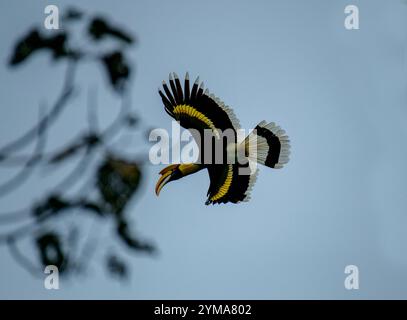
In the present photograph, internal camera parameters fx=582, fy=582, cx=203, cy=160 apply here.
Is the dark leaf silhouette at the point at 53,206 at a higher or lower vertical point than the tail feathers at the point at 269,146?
lower

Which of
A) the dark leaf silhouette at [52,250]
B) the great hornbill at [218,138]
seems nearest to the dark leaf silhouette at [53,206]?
the dark leaf silhouette at [52,250]

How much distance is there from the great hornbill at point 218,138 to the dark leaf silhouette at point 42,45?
1.63 meters

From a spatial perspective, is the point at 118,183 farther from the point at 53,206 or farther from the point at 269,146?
the point at 269,146

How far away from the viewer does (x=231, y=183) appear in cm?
463

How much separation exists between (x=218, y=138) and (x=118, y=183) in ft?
5.92

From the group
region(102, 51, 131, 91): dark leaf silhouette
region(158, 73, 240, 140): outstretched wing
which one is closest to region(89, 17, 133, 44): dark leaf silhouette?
region(102, 51, 131, 91): dark leaf silhouette

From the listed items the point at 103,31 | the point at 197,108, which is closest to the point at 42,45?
the point at 103,31

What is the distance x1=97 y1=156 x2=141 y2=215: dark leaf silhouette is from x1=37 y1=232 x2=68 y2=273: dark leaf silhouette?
0.30m

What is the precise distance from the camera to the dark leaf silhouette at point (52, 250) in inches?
103

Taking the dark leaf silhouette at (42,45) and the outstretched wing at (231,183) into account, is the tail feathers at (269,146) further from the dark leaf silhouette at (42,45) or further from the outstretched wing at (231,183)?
the dark leaf silhouette at (42,45)

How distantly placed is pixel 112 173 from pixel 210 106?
1.86m

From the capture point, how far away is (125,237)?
2.59 metres

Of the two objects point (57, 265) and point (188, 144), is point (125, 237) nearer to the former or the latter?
point (57, 265)

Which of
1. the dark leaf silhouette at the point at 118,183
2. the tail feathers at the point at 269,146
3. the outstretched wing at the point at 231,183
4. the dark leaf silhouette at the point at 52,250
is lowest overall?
the dark leaf silhouette at the point at 52,250
